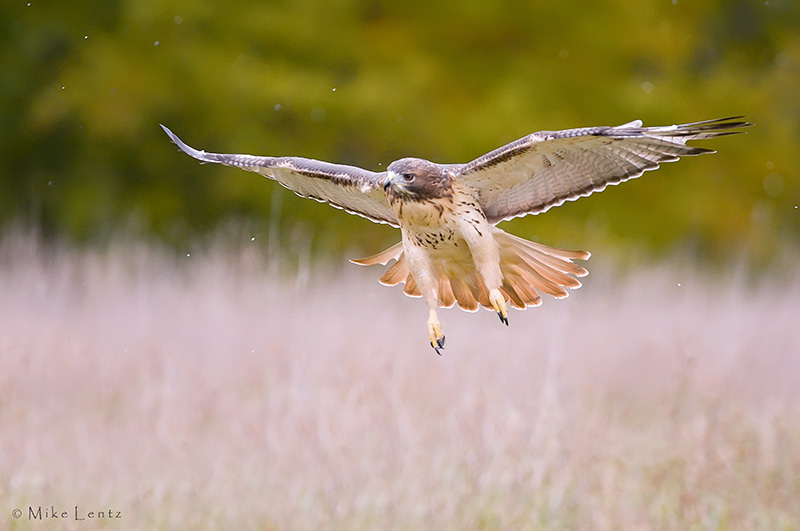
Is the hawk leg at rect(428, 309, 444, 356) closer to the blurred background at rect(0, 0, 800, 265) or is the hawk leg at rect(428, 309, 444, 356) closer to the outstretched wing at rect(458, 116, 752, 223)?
the outstretched wing at rect(458, 116, 752, 223)

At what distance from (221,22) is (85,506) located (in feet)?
30.1

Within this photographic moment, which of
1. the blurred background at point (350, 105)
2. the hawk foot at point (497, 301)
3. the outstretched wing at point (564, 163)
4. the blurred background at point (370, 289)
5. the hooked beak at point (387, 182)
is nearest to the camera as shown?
the outstretched wing at point (564, 163)

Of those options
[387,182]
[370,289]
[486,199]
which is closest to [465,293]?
[486,199]

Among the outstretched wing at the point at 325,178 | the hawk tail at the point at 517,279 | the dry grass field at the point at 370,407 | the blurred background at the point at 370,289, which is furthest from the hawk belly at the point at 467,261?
the dry grass field at the point at 370,407

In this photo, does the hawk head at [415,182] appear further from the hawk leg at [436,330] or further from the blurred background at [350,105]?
the blurred background at [350,105]

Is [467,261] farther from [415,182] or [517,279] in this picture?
[415,182]

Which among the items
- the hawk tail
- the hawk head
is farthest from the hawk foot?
the hawk head

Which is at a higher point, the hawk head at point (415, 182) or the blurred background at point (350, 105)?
the blurred background at point (350, 105)

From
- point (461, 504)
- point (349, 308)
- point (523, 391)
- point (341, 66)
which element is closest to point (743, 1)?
point (341, 66)

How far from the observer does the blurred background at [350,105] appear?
44.4ft

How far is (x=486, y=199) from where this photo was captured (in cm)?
526

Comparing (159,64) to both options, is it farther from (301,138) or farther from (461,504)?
(461,504)

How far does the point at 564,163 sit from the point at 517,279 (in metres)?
0.69

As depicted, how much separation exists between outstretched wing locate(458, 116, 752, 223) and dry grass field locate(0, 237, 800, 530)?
5.41 ft
